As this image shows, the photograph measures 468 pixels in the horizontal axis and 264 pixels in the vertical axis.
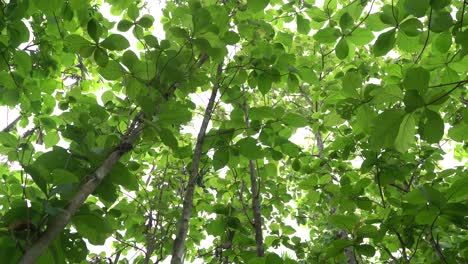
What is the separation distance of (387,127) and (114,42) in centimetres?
110

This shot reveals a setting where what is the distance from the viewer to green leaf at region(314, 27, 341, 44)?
1792mm

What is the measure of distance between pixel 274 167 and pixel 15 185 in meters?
1.64

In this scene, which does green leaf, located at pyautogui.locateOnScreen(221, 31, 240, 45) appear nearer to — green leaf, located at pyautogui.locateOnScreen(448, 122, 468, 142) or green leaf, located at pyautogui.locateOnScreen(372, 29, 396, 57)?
green leaf, located at pyautogui.locateOnScreen(372, 29, 396, 57)

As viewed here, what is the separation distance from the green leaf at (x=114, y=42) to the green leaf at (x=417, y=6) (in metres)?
1.14

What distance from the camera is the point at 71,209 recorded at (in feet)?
2.98

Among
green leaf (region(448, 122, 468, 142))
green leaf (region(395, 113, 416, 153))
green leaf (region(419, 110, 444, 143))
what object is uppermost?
green leaf (region(448, 122, 468, 142))

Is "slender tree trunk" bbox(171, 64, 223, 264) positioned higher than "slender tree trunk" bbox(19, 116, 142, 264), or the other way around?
"slender tree trunk" bbox(171, 64, 223, 264)

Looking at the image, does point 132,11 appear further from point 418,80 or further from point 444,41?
point 444,41

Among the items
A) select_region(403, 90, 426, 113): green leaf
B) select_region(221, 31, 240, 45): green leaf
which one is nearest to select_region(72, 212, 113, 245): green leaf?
select_region(221, 31, 240, 45): green leaf

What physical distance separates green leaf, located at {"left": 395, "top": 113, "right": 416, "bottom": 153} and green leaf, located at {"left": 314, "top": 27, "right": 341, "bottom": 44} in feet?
2.45

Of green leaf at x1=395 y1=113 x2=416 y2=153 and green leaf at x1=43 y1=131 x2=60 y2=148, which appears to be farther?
green leaf at x1=43 y1=131 x2=60 y2=148

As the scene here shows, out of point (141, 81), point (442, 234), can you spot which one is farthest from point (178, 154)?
point (442, 234)

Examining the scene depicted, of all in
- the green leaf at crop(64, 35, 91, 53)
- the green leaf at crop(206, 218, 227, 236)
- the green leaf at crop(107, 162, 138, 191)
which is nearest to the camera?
the green leaf at crop(107, 162, 138, 191)

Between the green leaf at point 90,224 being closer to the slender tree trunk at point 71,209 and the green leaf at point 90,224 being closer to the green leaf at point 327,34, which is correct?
the slender tree trunk at point 71,209
